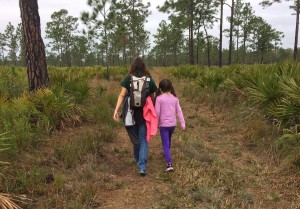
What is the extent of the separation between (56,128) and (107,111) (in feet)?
7.18

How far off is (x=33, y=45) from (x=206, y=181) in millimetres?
5968

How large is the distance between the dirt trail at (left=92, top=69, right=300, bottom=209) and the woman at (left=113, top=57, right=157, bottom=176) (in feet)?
1.13

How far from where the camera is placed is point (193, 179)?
4.51 m

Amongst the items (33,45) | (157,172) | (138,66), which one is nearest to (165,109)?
(138,66)

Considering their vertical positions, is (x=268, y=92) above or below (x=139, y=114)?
above

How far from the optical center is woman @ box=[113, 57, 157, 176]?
4789 mm

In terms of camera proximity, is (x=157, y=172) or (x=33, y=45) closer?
(x=157, y=172)

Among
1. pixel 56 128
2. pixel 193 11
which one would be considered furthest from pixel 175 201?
pixel 193 11

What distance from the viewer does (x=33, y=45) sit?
7.86m

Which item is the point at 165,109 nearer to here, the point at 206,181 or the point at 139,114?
the point at 139,114

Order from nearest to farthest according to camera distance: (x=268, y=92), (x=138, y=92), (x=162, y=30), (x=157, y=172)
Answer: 1. (x=138, y=92)
2. (x=157, y=172)
3. (x=268, y=92)
4. (x=162, y=30)

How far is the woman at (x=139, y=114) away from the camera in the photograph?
15.7 feet

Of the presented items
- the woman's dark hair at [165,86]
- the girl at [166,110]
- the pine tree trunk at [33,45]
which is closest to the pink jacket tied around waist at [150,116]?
the girl at [166,110]

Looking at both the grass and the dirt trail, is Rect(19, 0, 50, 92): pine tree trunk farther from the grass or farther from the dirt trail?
the dirt trail
